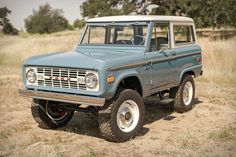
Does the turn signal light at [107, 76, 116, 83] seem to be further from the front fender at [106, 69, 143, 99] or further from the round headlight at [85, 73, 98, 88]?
the round headlight at [85, 73, 98, 88]

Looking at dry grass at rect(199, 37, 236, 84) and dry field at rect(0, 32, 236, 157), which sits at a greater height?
dry grass at rect(199, 37, 236, 84)

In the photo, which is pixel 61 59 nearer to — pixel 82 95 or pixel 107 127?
pixel 82 95

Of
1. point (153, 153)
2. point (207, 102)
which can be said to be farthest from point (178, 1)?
point (153, 153)

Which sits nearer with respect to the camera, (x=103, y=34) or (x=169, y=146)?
(x=169, y=146)

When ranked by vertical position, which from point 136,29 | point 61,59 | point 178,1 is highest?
point 178,1

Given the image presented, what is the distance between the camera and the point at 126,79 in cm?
648

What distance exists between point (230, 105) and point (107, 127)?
13.7 feet

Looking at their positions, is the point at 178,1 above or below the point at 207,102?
above

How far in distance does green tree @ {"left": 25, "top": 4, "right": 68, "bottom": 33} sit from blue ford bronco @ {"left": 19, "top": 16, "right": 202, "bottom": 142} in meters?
72.9

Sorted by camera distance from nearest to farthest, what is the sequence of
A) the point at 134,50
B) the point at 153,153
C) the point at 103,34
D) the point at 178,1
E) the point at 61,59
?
the point at 153,153
the point at 61,59
the point at 134,50
the point at 103,34
the point at 178,1

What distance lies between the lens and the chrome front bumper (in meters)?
5.60

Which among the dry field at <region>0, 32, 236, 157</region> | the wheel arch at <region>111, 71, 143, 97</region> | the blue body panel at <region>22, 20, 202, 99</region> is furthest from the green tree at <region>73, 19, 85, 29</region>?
the wheel arch at <region>111, 71, 143, 97</region>

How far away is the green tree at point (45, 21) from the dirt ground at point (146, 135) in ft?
236

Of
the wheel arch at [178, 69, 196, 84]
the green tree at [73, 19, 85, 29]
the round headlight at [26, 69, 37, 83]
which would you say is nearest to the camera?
the round headlight at [26, 69, 37, 83]
